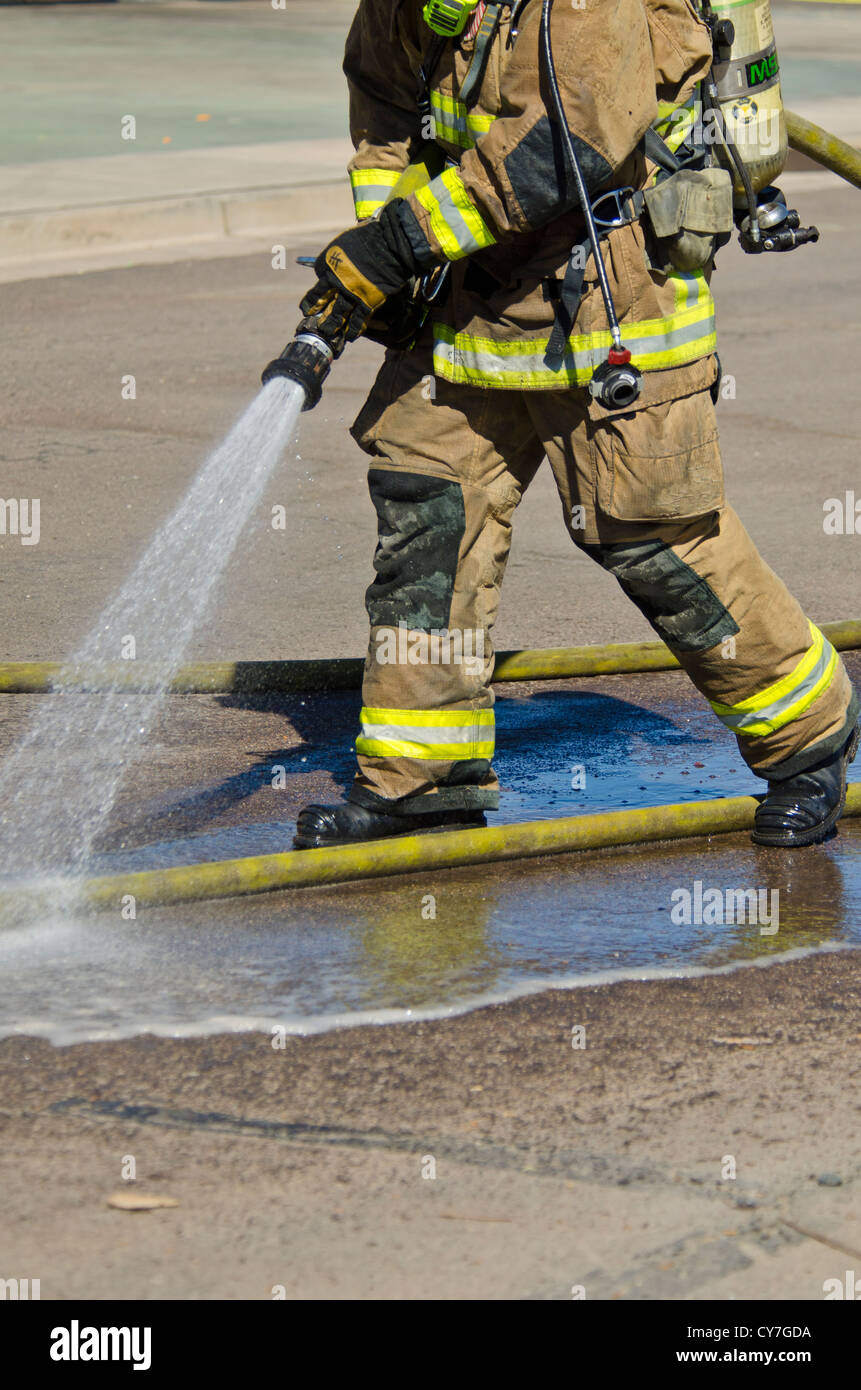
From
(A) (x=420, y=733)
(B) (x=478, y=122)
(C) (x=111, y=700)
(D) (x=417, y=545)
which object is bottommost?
(C) (x=111, y=700)

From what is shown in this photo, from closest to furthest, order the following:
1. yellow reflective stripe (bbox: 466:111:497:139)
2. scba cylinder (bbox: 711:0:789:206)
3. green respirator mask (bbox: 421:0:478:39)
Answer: green respirator mask (bbox: 421:0:478:39)
yellow reflective stripe (bbox: 466:111:497:139)
scba cylinder (bbox: 711:0:789:206)

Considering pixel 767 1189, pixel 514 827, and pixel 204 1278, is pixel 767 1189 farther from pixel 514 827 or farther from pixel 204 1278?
pixel 514 827

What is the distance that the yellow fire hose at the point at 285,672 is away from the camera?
4.83 metres

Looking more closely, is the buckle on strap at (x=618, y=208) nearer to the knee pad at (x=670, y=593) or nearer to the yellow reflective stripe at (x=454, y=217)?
the yellow reflective stripe at (x=454, y=217)

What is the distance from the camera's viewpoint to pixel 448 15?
3.51 metres

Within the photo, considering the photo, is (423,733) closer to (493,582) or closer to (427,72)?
(493,582)

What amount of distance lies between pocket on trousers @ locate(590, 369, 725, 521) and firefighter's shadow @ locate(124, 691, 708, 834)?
951 millimetres

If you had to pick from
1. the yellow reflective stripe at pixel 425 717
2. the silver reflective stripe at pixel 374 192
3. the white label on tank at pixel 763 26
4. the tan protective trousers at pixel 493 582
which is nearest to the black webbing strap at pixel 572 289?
the tan protective trousers at pixel 493 582

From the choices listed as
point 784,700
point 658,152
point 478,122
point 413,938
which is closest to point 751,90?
point 658,152

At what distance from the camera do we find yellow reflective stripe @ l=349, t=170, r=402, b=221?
3.92m

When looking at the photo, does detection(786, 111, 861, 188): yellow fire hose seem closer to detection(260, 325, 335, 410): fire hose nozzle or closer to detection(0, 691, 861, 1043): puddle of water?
detection(260, 325, 335, 410): fire hose nozzle

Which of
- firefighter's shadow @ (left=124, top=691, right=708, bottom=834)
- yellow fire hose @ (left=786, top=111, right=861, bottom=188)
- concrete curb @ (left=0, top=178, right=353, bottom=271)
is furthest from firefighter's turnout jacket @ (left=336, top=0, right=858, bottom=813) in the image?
concrete curb @ (left=0, top=178, right=353, bottom=271)

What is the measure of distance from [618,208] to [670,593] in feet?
2.34

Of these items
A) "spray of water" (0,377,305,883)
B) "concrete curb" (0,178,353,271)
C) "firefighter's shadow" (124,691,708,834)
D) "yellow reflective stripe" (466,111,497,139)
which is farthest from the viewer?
"concrete curb" (0,178,353,271)
